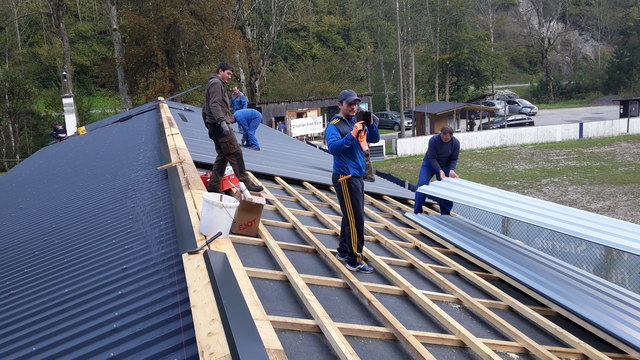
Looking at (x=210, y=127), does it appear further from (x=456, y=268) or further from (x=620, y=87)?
(x=620, y=87)

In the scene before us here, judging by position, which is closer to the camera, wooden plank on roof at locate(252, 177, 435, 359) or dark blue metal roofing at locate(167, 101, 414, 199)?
wooden plank on roof at locate(252, 177, 435, 359)

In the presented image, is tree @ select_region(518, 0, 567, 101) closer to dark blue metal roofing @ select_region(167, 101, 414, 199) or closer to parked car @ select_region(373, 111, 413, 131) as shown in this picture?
parked car @ select_region(373, 111, 413, 131)

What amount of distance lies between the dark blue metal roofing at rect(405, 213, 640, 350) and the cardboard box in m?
2.69

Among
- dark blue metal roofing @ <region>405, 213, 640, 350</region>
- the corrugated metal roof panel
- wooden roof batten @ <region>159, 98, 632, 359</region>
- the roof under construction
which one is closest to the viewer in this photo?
wooden roof batten @ <region>159, 98, 632, 359</region>

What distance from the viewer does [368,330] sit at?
Result: 344cm

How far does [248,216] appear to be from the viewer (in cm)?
455

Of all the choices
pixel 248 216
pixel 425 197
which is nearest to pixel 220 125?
pixel 248 216

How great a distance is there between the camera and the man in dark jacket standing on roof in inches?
229

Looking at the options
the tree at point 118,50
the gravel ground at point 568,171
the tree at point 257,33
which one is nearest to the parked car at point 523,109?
the gravel ground at point 568,171

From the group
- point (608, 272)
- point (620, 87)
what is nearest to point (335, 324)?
point (608, 272)

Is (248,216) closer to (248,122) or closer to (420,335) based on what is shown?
(420,335)

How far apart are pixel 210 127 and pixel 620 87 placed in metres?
53.8

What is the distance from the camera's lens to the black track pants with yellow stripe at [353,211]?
4.40 meters

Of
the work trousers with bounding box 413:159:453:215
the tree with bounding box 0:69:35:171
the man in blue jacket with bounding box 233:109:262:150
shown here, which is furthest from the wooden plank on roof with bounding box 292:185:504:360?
the tree with bounding box 0:69:35:171
